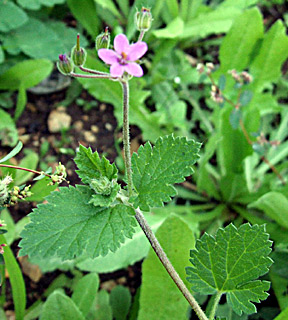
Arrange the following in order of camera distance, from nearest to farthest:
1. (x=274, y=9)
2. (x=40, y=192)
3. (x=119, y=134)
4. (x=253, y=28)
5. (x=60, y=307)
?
(x=60, y=307)
(x=40, y=192)
(x=253, y=28)
(x=119, y=134)
(x=274, y=9)

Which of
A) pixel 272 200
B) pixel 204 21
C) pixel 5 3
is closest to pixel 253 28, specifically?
pixel 204 21

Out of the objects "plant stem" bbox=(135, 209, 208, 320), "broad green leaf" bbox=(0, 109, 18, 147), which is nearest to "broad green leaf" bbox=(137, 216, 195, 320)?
"plant stem" bbox=(135, 209, 208, 320)

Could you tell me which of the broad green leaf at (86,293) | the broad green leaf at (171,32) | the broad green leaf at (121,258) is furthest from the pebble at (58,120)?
the broad green leaf at (86,293)

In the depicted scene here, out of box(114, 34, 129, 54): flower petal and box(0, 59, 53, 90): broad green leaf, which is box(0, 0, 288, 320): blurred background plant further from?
box(114, 34, 129, 54): flower petal

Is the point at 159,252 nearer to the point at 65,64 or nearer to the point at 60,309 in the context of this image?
the point at 65,64

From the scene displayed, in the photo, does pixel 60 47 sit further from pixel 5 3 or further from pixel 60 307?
pixel 60 307
